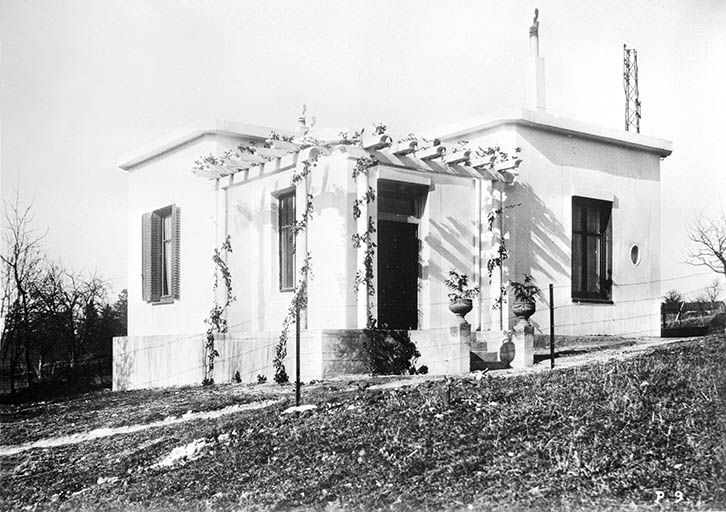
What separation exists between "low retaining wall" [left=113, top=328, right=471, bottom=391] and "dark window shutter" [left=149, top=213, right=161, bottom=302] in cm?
103

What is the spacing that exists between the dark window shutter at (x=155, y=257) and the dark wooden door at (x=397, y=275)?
5.37m

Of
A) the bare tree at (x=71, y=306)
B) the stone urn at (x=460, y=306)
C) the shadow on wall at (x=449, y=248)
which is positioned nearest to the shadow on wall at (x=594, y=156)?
the shadow on wall at (x=449, y=248)

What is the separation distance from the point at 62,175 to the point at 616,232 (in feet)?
34.7

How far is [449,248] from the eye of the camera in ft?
40.5

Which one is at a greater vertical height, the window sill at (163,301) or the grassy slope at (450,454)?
the window sill at (163,301)

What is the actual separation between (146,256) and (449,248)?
6433 mm

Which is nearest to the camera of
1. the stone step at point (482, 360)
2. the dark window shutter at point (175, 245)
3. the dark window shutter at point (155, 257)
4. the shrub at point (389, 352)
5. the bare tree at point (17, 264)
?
the shrub at point (389, 352)

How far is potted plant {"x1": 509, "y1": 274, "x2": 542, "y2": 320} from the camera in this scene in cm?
1115

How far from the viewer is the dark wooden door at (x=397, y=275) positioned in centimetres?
1195

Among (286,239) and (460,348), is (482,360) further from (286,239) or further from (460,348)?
(286,239)

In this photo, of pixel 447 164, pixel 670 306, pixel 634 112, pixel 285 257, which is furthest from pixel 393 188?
pixel 670 306

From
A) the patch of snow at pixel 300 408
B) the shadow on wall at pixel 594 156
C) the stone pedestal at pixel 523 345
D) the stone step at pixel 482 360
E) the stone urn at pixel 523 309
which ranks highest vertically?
the shadow on wall at pixel 594 156

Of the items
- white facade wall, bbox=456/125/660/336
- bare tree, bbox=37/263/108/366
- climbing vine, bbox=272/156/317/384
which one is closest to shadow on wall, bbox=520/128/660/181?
white facade wall, bbox=456/125/660/336

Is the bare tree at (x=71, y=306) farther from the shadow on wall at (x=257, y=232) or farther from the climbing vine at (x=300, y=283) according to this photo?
the climbing vine at (x=300, y=283)
